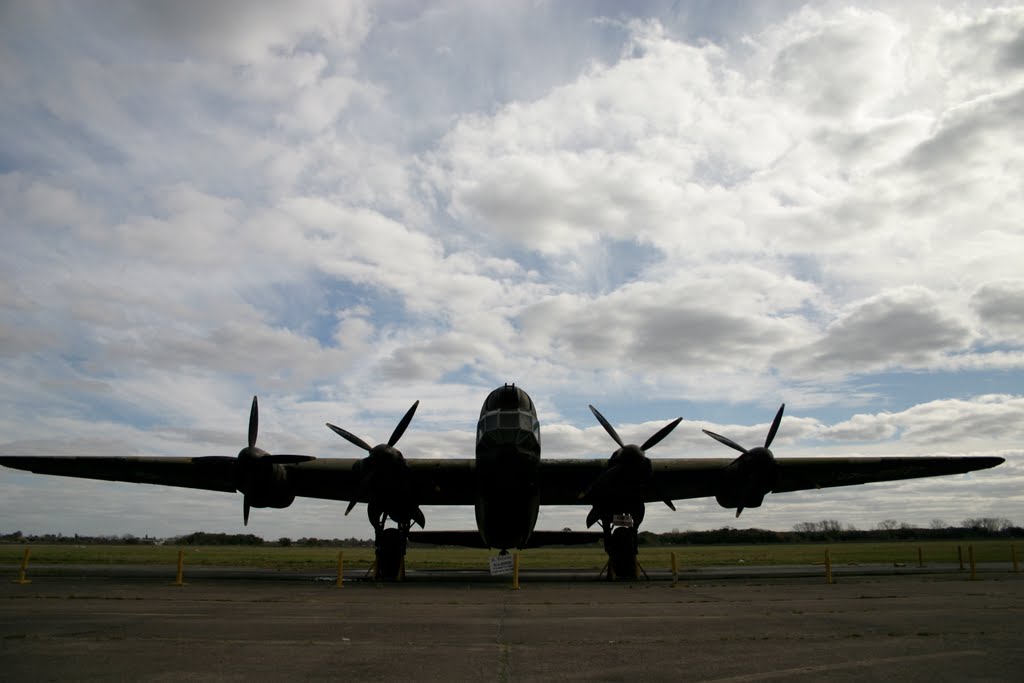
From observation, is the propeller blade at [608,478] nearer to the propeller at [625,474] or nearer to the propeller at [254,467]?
the propeller at [625,474]

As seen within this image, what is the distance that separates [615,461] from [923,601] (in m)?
9.20

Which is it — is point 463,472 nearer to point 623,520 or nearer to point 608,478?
point 608,478

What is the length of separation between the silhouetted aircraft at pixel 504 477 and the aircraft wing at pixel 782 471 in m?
0.04

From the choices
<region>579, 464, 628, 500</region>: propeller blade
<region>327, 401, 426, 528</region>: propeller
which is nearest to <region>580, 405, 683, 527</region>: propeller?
<region>579, 464, 628, 500</region>: propeller blade

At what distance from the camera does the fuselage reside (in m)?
21.3

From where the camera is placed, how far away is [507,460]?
21203mm

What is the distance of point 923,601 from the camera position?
1477 cm

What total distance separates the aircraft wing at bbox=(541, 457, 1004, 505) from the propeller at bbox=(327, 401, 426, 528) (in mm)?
5503

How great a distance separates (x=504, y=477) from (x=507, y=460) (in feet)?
2.20

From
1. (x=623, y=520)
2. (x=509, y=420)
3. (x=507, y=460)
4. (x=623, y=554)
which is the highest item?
(x=509, y=420)

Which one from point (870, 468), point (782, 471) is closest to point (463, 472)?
point (782, 471)

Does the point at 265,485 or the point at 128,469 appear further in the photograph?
the point at 128,469

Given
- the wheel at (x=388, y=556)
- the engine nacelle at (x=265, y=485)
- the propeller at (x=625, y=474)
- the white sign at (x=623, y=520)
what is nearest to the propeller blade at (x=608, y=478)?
the propeller at (x=625, y=474)

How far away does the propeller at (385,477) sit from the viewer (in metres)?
21.3
